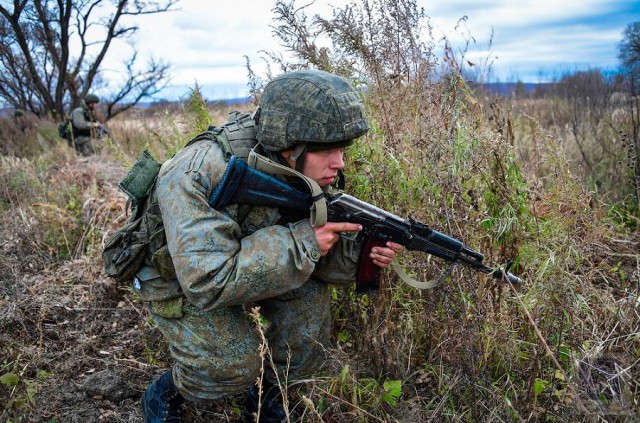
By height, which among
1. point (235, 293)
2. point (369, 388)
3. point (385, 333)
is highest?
point (235, 293)

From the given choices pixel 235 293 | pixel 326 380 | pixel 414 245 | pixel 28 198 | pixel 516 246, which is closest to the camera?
pixel 235 293

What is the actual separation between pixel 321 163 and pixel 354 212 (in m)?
0.25

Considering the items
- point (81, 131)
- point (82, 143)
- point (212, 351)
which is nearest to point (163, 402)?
point (212, 351)

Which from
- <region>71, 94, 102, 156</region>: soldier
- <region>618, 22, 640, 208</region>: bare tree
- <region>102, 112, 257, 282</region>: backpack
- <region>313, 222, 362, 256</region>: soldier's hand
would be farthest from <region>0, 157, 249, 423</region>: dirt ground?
<region>71, 94, 102, 156</region>: soldier

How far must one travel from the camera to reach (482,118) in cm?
292

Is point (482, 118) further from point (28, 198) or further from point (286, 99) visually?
point (28, 198)

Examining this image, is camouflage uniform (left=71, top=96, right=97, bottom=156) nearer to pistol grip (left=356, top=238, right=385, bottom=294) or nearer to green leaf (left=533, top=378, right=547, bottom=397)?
pistol grip (left=356, top=238, right=385, bottom=294)

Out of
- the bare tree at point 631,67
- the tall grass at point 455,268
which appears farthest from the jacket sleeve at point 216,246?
the bare tree at point 631,67

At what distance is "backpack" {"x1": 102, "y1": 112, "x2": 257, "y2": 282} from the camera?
239 cm

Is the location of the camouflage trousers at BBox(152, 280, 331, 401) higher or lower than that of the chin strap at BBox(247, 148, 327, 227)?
lower

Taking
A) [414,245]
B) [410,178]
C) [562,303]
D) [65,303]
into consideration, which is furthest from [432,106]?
[65,303]

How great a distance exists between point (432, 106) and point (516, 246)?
2.71 feet

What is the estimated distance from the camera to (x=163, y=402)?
2582 mm

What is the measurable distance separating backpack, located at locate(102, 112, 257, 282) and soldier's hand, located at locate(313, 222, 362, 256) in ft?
1.47
